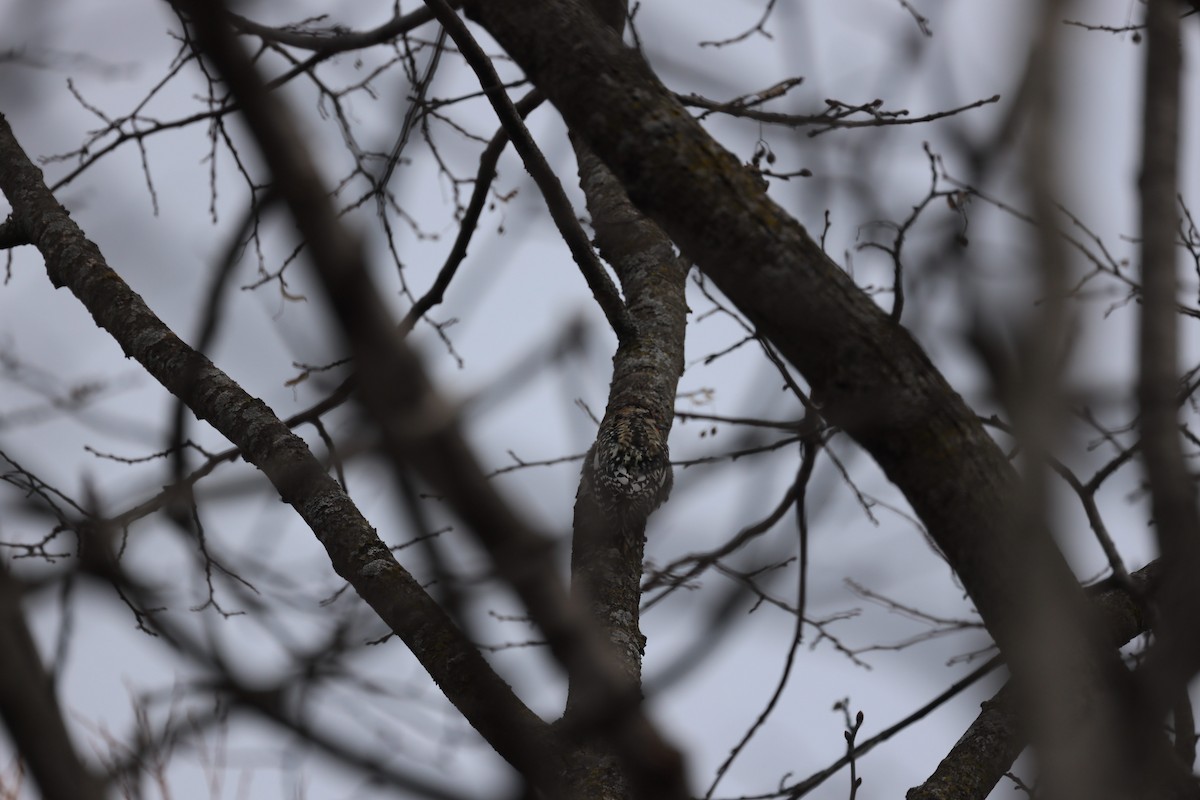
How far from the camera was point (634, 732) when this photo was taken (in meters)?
0.69

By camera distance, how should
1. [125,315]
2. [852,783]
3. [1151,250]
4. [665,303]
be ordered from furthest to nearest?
[665,303]
[125,315]
[852,783]
[1151,250]

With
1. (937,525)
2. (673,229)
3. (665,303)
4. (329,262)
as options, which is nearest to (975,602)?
(937,525)

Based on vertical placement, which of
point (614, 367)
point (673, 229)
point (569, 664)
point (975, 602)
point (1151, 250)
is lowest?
point (569, 664)

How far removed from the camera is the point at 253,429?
234 centimetres

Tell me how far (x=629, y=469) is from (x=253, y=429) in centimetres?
96

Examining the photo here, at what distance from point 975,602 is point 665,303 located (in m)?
→ 2.26

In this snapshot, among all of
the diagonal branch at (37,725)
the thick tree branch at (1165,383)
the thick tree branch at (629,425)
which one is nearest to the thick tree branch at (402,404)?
the diagonal branch at (37,725)

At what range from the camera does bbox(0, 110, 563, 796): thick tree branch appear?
1.94 m

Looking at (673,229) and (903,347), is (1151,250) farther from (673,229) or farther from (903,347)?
(673,229)

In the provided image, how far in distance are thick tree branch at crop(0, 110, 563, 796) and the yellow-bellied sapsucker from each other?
0.68 m

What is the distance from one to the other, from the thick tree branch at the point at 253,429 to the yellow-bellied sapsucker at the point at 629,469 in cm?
68

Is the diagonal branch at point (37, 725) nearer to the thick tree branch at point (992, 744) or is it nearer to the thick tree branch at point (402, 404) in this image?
the thick tree branch at point (402, 404)

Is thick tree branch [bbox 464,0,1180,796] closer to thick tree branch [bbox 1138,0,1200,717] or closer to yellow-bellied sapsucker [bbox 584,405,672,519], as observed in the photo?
thick tree branch [bbox 1138,0,1200,717]

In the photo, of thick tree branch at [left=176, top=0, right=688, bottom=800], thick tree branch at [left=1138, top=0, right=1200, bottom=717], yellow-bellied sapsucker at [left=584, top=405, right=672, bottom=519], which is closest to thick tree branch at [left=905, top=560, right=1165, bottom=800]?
yellow-bellied sapsucker at [left=584, top=405, right=672, bottom=519]
